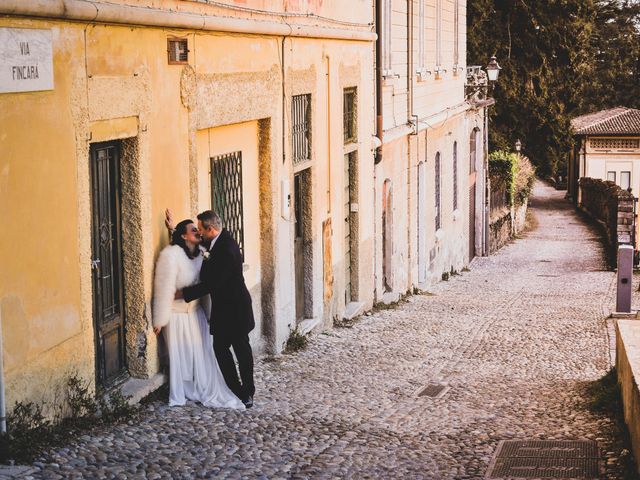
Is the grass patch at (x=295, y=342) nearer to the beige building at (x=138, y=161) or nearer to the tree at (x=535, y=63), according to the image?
the beige building at (x=138, y=161)

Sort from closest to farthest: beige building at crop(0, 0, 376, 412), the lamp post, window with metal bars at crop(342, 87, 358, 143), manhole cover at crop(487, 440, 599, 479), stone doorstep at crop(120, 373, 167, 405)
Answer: beige building at crop(0, 0, 376, 412) → manhole cover at crop(487, 440, 599, 479) → stone doorstep at crop(120, 373, 167, 405) → window with metal bars at crop(342, 87, 358, 143) → the lamp post

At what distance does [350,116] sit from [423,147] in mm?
6525

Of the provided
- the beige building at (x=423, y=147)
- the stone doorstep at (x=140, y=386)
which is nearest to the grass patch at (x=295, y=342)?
the stone doorstep at (x=140, y=386)

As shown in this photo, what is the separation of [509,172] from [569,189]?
75.4 ft

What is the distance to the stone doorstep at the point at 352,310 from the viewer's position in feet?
50.7

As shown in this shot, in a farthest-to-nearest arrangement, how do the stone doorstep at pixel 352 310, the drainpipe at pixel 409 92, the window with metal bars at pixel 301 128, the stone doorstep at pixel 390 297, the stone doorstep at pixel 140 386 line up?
the drainpipe at pixel 409 92 → the stone doorstep at pixel 390 297 → the stone doorstep at pixel 352 310 → the window with metal bars at pixel 301 128 → the stone doorstep at pixel 140 386

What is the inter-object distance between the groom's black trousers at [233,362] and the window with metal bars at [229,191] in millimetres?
1746

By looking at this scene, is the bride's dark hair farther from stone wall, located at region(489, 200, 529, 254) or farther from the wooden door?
stone wall, located at region(489, 200, 529, 254)

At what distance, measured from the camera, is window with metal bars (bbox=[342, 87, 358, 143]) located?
51.4ft

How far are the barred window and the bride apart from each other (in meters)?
52.6

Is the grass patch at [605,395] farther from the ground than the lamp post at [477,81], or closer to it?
closer to it

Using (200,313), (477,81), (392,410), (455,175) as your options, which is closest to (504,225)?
(477,81)

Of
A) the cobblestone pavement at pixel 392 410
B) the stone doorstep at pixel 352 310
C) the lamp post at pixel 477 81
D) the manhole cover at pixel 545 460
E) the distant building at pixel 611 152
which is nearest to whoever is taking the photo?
the cobblestone pavement at pixel 392 410

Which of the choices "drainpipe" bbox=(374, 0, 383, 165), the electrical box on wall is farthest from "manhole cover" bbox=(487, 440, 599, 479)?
"drainpipe" bbox=(374, 0, 383, 165)
